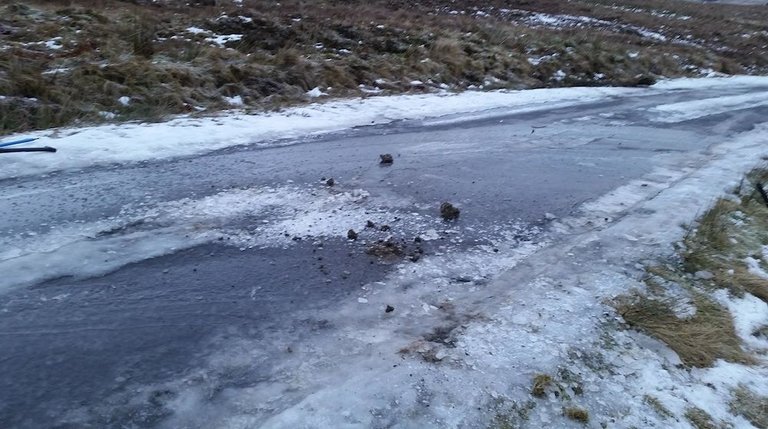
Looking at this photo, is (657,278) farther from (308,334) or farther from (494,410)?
(308,334)

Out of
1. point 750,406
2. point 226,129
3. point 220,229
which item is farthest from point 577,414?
point 226,129

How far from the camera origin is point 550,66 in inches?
675

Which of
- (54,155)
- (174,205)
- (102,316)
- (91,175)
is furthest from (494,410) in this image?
(54,155)

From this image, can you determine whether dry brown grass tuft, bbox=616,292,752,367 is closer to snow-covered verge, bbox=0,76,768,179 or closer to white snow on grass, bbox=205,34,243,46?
snow-covered verge, bbox=0,76,768,179

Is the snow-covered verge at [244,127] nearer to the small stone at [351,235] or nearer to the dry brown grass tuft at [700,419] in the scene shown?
the small stone at [351,235]

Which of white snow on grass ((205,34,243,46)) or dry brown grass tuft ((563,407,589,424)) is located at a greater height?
white snow on grass ((205,34,243,46))

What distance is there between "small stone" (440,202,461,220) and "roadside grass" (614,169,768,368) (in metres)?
1.89

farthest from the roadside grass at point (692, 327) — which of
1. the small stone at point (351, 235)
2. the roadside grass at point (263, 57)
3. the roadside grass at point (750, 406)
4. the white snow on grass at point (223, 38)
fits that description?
the white snow on grass at point (223, 38)

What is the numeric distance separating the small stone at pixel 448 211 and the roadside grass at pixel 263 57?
5275 millimetres

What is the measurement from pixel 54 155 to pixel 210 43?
6495 mm

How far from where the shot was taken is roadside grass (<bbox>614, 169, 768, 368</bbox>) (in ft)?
14.4

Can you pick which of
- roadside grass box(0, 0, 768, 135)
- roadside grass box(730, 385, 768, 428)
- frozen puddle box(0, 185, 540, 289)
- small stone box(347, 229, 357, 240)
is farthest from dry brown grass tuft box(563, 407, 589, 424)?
roadside grass box(0, 0, 768, 135)

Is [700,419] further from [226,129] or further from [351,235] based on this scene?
[226,129]

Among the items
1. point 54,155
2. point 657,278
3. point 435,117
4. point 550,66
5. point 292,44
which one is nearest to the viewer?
point 657,278
